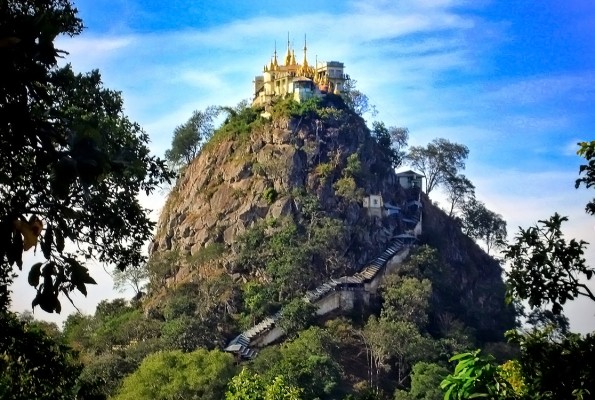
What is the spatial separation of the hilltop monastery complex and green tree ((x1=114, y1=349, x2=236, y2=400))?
917 inches

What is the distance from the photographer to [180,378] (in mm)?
33406

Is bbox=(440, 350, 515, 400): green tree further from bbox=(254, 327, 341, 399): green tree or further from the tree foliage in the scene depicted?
the tree foliage

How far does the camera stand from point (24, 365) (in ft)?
23.8

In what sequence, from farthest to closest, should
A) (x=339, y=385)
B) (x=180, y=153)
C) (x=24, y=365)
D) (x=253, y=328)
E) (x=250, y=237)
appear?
(x=180, y=153) → (x=250, y=237) → (x=253, y=328) → (x=339, y=385) → (x=24, y=365)

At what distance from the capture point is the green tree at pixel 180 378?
108 feet

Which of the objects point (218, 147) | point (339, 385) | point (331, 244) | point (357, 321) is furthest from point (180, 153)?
point (339, 385)

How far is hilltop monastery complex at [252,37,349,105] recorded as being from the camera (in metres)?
55.5

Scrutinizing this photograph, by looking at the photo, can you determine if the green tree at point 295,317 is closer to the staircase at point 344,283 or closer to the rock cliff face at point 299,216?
the staircase at point 344,283

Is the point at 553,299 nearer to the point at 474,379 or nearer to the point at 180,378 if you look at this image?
the point at 474,379

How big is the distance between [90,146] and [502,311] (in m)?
51.6

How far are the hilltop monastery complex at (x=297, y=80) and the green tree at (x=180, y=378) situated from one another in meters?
23.3

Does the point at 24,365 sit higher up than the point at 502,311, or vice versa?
the point at 502,311

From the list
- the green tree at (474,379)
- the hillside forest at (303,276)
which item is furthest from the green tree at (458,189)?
the green tree at (474,379)

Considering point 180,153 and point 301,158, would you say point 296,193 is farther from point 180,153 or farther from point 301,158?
point 180,153
